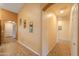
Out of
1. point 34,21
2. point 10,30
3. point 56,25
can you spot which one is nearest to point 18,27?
point 10,30

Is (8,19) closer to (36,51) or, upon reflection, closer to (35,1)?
(35,1)

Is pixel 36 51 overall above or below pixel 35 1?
below

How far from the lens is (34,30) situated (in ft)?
6.92

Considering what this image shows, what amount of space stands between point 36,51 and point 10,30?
531 millimetres

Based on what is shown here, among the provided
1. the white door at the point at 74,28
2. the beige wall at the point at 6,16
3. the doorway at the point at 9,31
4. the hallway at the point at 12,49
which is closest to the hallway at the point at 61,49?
the white door at the point at 74,28

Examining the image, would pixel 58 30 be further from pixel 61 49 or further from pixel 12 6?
pixel 12 6

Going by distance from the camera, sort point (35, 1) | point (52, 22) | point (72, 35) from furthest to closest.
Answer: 1. point (52, 22)
2. point (72, 35)
3. point (35, 1)

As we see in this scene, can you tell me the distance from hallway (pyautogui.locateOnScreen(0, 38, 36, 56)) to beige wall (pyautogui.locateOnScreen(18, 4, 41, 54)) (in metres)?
0.09

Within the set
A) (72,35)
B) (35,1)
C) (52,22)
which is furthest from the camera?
(52,22)

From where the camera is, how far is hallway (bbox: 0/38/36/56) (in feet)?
6.56

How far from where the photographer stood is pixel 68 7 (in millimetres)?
2018

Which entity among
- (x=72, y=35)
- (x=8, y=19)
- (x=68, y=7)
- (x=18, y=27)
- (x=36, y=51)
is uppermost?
(x=68, y=7)

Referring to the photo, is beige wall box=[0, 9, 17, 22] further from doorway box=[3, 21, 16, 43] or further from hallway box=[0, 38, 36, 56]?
hallway box=[0, 38, 36, 56]

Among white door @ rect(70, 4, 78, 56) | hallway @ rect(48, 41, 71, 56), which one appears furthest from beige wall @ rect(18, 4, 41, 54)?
white door @ rect(70, 4, 78, 56)
